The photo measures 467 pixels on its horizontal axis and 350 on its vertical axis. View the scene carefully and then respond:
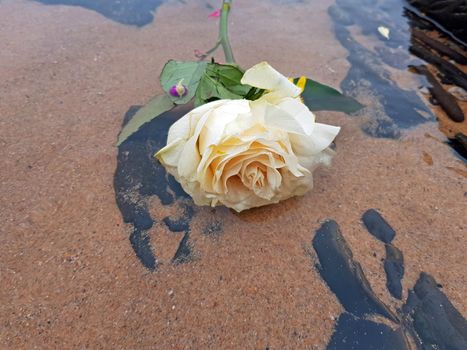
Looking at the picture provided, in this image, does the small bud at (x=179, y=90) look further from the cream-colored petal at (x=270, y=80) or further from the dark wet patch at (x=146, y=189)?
the cream-colored petal at (x=270, y=80)

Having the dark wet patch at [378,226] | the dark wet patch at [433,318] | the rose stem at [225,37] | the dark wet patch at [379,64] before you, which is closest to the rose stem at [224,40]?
the rose stem at [225,37]

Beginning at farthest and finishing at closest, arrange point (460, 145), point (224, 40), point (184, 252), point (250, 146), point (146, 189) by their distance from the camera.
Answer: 1. point (224, 40)
2. point (460, 145)
3. point (146, 189)
4. point (184, 252)
5. point (250, 146)

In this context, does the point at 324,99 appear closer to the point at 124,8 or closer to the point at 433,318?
the point at 433,318

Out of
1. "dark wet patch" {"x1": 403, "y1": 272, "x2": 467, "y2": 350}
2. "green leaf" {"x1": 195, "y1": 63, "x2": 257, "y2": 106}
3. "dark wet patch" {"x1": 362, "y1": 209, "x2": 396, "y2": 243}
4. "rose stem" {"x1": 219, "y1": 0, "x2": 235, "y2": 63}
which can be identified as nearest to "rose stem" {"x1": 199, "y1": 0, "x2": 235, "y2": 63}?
"rose stem" {"x1": 219, "y1": 0, "x2": 235, "y2": 63}

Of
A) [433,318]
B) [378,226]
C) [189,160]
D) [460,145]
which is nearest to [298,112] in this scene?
[189,160]

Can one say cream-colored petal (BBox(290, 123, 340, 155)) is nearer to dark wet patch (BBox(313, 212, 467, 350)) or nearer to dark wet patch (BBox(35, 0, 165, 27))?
dark wet patch (BBox(313, 212, 467, 350))

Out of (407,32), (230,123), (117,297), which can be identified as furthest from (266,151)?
(407,32)
